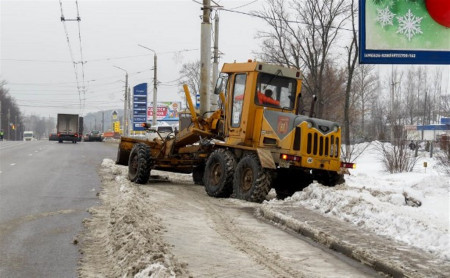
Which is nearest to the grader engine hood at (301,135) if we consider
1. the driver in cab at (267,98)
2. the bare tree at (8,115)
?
the driver in cab at (267,98)

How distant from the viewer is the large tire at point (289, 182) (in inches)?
546

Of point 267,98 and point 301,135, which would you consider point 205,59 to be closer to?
point 267,98

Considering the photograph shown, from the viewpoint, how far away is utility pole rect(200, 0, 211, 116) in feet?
65.4

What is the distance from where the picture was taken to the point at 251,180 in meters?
12.9

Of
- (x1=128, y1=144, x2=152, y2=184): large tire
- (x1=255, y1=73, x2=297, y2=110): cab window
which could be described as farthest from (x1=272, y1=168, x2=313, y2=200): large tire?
(x1=128, y1=144, x2=152, y2=184): large tire

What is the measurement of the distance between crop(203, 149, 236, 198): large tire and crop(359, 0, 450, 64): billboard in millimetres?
6568

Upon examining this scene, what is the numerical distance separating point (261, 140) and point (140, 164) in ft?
13.1

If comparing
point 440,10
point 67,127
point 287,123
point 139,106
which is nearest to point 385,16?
point 440,10

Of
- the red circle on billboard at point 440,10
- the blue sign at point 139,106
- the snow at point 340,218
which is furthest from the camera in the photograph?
the blue sign at point 139,106

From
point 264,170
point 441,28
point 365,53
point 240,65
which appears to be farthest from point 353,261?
point 240,65

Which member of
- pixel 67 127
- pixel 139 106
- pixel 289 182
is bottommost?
pixel 289 182

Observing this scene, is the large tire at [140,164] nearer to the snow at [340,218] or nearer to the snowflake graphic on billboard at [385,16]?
A: the snow at [340,218]

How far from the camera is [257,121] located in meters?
13.5

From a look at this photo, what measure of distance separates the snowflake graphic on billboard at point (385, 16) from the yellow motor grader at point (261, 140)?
17.5 feet
